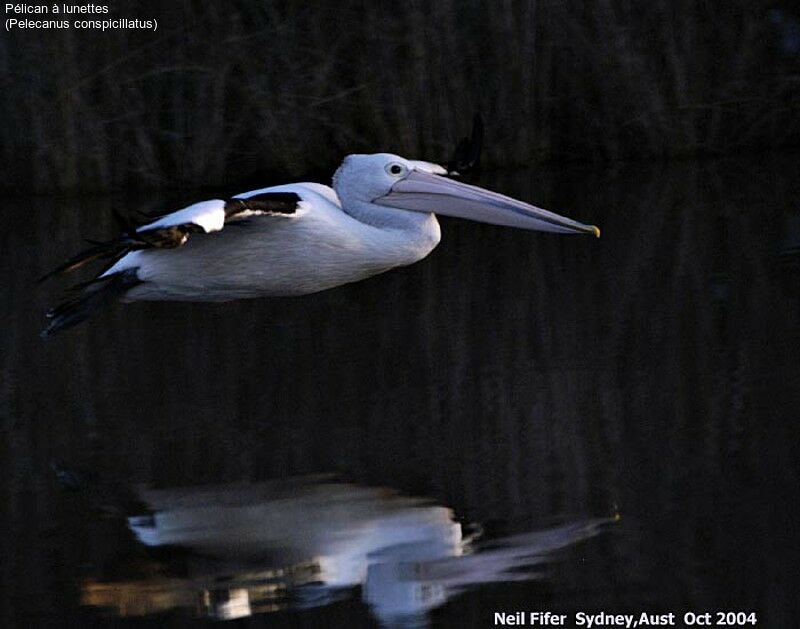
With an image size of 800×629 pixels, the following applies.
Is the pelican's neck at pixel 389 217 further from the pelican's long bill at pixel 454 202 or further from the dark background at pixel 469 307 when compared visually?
the dark background at pixel 469 307

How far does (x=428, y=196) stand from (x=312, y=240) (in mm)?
526

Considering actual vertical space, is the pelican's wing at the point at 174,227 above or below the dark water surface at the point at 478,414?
above

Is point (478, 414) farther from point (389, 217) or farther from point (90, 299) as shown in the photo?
point (90, 299)

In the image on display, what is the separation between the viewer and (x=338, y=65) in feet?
39.8

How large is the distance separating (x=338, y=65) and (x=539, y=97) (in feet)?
4.92

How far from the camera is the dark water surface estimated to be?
14.2 feet

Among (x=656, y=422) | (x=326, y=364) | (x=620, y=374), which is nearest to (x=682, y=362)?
(x=620, y=374)

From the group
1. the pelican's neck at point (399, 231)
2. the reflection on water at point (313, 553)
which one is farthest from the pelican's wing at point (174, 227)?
the reflection on water at point (313, 553)

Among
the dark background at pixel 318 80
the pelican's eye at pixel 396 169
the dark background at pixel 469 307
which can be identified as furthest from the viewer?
the dark background at pixel 318 80

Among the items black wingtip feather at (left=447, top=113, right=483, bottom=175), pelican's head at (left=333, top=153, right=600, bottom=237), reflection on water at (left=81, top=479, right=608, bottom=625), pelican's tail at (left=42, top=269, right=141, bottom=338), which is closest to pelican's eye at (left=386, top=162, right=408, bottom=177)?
pelican's head at (left=333, top=153, right=600, bottom=237)

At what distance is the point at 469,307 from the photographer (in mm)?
7883

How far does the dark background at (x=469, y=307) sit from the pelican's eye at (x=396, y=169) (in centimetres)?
79

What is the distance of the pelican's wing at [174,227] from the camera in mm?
5203

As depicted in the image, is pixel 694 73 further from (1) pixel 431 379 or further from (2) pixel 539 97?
(1) pixel 431 379
